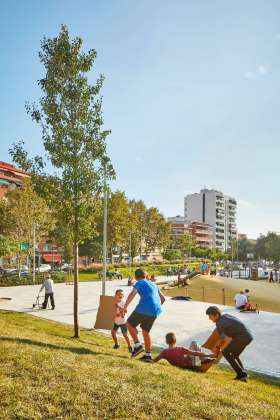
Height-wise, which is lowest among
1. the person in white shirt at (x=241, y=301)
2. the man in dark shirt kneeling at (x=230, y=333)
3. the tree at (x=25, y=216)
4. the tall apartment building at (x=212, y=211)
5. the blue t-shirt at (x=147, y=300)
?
the person in white shirt at (x=241, y=301)

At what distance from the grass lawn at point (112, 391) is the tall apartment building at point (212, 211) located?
512 feet

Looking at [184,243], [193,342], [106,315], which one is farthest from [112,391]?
[184,243]

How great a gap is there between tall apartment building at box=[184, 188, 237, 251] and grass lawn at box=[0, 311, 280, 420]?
155993 millimetres

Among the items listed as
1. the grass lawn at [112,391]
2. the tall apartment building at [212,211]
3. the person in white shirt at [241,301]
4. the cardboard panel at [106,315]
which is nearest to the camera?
the grass lawn at [112,391]

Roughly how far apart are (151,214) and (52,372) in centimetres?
9191

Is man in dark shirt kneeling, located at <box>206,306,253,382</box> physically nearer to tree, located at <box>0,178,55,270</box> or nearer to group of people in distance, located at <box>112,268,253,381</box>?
group of people in distance, located at <box>112,268,253,381</box>

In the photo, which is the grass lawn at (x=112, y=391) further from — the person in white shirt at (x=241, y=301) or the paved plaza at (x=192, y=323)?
the person in white shirt at (x=241, y=301)

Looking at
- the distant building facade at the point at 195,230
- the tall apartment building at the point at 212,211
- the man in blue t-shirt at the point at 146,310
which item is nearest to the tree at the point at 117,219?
the man in blue t-shirt at the point at 146,310

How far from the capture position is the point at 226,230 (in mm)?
173250

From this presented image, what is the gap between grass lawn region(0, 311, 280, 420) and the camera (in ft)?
17.6

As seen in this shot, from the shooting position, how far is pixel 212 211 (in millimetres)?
161500

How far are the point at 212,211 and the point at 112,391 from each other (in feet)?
520

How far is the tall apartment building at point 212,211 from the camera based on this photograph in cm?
16200

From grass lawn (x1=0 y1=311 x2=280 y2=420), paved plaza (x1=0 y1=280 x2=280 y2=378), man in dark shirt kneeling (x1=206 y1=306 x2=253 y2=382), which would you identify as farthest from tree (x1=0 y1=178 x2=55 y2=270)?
man in dark shirt kneeling (x1=206 y1=306 x2=253 y2=382)
